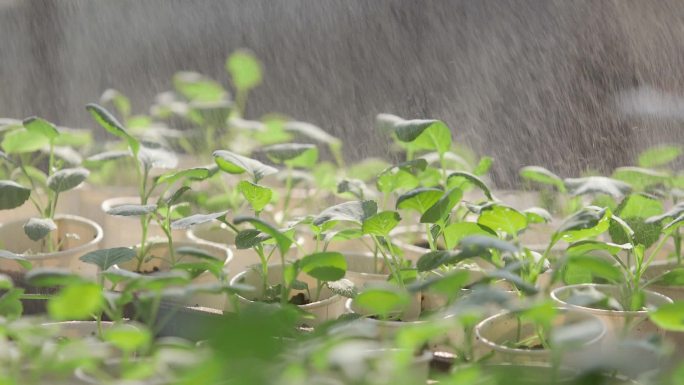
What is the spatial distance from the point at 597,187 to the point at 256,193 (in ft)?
0.90

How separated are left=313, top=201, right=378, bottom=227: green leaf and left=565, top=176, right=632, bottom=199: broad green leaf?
182 millimetres

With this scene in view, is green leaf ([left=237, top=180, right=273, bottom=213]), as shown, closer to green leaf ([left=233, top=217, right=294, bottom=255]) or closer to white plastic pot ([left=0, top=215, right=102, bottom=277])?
green leaf ([left=233, top=217, right=294, bottom=255])

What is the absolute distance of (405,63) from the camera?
1.38 m

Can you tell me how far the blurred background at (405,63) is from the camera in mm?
1173

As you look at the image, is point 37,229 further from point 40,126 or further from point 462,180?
point 462,180

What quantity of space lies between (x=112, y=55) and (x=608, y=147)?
928mm

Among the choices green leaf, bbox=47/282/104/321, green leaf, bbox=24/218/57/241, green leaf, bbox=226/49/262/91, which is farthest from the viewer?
green leaf, bbox=226/49/262/91

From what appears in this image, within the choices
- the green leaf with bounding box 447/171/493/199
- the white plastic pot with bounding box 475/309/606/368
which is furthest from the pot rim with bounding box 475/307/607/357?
the green leaf with bounding box 447/171/493/199

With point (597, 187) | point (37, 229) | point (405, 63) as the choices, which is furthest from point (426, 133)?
point (405, 63)

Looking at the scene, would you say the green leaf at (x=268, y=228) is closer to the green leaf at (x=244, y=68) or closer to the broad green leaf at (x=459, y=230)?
the broad green leaf at (x=459, y=230)

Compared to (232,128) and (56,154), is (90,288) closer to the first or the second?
(56,154)

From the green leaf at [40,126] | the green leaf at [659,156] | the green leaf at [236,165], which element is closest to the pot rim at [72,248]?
the green leaf at [40,126]

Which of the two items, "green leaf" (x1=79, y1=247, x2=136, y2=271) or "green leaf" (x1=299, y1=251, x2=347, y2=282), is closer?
"green leaf" (x1=299, y1=251, x2=347, y2=282)

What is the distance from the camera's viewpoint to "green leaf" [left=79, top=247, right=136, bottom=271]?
699mm
